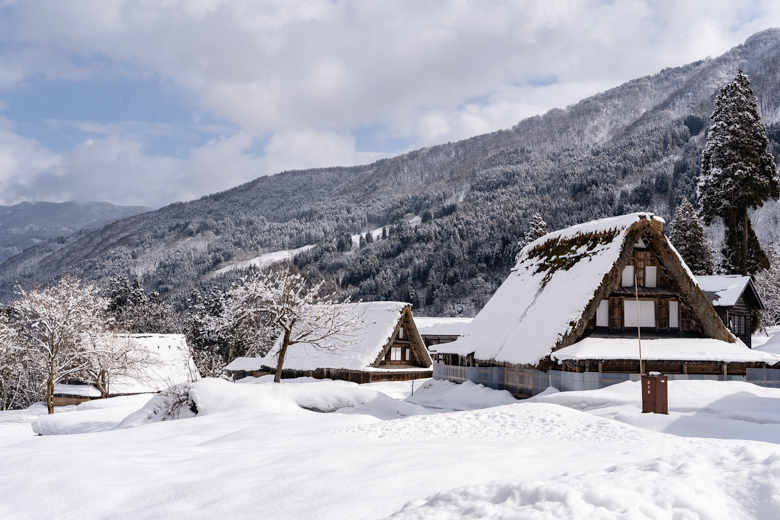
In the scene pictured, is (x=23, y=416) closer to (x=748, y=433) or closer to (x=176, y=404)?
(x=176, y=404)

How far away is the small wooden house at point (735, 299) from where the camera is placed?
36.2 m

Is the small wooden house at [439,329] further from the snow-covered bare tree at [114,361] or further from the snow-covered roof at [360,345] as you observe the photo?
the snow-covered bare tree at [114,361]

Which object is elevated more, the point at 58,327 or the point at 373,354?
the point at 58,327

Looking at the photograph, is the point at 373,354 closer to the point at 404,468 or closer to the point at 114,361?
the point at 114,361

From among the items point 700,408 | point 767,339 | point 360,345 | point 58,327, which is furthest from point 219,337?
point 700,408

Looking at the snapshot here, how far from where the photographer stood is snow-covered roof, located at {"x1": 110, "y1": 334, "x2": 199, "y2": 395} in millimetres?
45469

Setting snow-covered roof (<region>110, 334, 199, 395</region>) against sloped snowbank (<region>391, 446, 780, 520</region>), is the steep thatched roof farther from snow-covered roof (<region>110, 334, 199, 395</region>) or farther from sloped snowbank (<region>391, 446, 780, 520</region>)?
snow-covered roof (<region>110, 334, 199, 395</region>)

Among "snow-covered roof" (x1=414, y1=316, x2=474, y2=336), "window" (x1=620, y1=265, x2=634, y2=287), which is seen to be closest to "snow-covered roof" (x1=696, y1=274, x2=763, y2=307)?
"window" (x1=620, y1=265, x2=634, y2=287)

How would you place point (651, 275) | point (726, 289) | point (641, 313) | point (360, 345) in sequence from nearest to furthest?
point (641, 313), point (651, 275), point (726, 289), point (360, 345)

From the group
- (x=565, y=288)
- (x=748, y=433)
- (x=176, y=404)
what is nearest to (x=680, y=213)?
(x=565, y=288)

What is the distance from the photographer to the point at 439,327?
59.2m

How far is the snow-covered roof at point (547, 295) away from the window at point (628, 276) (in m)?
1.50

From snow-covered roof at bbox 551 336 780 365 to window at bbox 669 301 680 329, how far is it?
1.25 m

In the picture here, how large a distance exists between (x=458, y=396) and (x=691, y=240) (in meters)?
30.1
